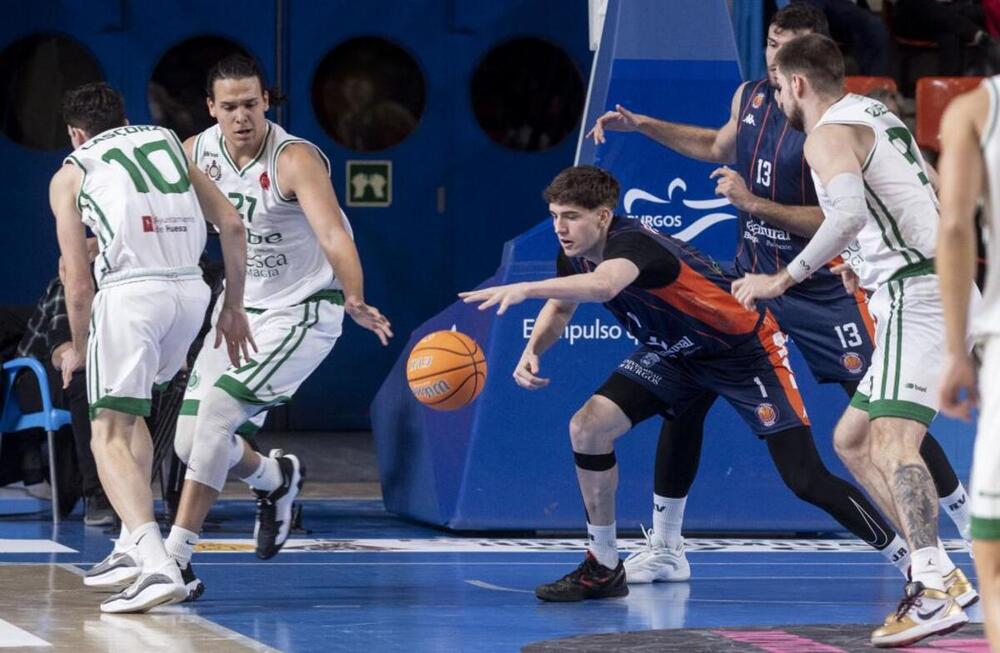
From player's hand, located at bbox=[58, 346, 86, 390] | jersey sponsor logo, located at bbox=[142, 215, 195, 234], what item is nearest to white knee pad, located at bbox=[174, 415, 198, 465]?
player's hand, located at bbox=[58, 346, 86, 390]

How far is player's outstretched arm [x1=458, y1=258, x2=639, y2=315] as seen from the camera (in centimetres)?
643

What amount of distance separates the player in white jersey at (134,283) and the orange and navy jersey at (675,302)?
1456mm

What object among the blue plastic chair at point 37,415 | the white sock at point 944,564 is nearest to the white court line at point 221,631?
the white sock at point 944,564

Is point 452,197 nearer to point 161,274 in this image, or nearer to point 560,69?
point 560,69

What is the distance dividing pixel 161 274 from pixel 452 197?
7767 mm

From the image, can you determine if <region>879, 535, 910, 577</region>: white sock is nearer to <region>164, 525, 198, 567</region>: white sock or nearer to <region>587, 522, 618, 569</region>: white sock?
<region>587, 522, 618, 569</region>: white sock

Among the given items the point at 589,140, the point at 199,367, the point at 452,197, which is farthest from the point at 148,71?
the point at 199,367

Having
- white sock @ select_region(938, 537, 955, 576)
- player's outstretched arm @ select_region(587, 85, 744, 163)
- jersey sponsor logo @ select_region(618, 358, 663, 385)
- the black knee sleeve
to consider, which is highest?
player's outstretched arm @ select_region(587, 85, 744, 163)

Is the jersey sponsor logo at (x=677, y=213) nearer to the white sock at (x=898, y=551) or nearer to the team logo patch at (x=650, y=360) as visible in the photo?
the team logo patch at (x=650, y=360)

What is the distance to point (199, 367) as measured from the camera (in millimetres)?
7676

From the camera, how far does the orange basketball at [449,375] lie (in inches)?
329

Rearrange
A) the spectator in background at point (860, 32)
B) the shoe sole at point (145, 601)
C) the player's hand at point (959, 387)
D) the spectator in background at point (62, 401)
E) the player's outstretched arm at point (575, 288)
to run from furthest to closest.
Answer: the spectator in background at point (860, 32), the spectator in background at point (62, 401), the shoe sole at point (145, 601), the player's outstretched arm at point (575, 288), the player's hand at point (959, 387)

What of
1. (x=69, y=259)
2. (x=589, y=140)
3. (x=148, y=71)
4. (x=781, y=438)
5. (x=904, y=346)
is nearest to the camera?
(x=904, y=346)

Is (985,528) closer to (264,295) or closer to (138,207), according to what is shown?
(138,207)
